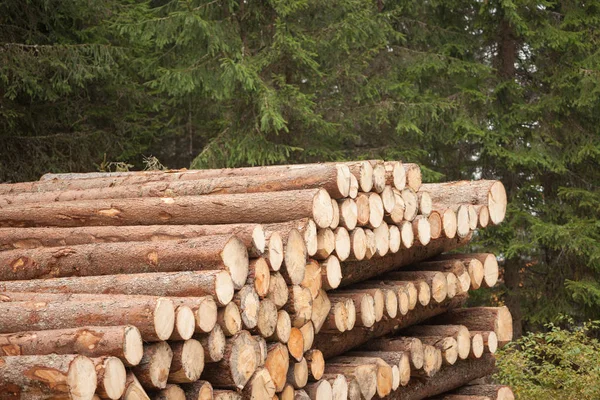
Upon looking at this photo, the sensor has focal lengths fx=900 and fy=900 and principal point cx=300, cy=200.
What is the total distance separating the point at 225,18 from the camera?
1459 centimetres

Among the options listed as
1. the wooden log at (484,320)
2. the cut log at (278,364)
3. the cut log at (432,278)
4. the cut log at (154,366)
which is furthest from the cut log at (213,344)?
the wooden log at (484,320)

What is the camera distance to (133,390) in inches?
184

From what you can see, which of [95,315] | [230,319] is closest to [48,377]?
[95,315]

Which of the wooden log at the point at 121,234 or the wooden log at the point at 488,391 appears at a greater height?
the wooden log at the point at 121,234

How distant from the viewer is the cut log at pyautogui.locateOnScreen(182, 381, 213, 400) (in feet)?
17.1

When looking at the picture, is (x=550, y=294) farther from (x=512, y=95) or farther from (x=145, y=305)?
(x=145, y=305)

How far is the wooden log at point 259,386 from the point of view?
5.58 meters

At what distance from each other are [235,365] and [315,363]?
3.32 ft

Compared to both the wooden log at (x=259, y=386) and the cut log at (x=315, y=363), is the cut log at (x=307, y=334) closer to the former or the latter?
the cut log at (x=315, y=363)

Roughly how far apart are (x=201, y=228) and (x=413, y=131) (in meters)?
10.1

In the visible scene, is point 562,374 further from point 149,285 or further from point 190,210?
point 149,285

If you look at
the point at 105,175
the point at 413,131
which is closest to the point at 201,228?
the point at 105,175

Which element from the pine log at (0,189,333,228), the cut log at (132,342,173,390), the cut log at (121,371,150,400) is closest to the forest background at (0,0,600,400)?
the pine log at (0,189,333,228)

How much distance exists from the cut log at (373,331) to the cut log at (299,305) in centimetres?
81
